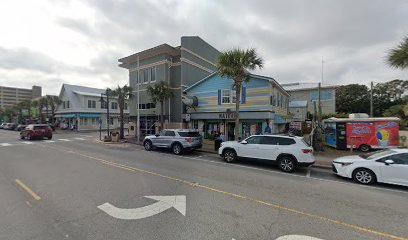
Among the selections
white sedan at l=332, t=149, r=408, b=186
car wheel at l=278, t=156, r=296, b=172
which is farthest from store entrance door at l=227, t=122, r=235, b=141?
white sedan at l=332, t=149, r=408, b=186

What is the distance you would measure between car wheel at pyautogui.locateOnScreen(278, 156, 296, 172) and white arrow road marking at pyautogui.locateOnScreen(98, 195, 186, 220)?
18.8 feet

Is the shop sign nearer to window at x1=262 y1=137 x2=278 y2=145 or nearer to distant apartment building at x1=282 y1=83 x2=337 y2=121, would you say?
window at x1=262 y1=137 x2=278 y2=145

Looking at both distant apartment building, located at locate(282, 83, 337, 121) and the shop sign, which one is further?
distant apartment building, located at locate(282, 83, 337, 121)

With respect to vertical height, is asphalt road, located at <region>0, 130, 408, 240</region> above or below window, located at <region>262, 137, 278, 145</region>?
below

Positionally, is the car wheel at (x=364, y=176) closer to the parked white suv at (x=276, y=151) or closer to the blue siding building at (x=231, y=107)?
the parked white suv at (x=276, y=151)

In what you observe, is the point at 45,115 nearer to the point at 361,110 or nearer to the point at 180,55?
the point at 180,55

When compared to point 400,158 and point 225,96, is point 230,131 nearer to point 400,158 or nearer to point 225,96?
point 225,96

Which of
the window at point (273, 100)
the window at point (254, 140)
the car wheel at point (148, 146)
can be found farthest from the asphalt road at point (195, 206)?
the window at point (273, 100)

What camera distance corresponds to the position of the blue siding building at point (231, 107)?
53.1 ft

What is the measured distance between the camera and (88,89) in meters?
44.5

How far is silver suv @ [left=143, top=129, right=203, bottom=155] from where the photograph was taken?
13.2 metres

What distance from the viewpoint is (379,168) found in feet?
23.3

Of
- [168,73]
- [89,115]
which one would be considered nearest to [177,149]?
[168,73]

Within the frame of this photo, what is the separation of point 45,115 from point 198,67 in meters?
44.8
